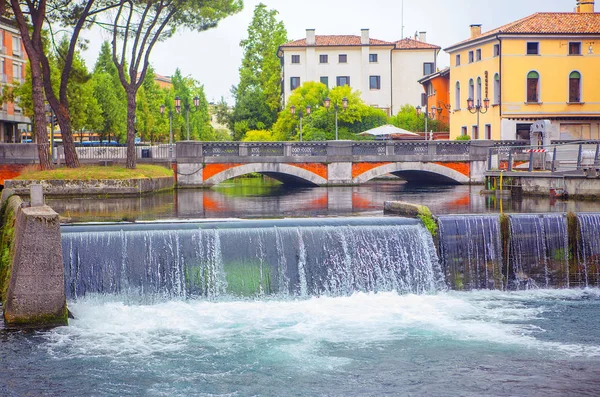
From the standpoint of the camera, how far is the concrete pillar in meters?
15.0

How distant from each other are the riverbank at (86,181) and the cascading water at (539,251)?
2185 centimetres

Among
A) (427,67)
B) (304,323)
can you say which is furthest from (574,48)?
(304,323)

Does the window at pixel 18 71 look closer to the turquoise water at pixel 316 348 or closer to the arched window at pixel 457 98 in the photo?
the arched window at pixel 457 98

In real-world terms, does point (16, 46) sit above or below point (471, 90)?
above

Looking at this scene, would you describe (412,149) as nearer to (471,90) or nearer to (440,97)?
(471,90)

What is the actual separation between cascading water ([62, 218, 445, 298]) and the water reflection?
566 centimetres

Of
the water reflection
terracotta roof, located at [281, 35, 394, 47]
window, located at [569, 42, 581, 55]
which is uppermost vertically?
terracotta roof, located at [281, 35, 394, 47]

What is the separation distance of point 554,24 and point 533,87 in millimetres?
4997

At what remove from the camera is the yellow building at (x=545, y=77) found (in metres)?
58.1

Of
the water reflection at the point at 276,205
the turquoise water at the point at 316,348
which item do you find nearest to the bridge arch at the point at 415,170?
the water reflection at the point at 276,205

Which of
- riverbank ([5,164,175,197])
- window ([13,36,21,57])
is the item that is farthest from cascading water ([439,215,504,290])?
window ([13,36,21,57])

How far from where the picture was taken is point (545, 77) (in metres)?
58.7

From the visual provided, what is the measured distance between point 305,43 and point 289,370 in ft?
246

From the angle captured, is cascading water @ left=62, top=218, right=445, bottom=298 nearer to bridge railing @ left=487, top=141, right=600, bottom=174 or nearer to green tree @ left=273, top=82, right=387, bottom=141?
bridge railing @ left=487, top=141, right=600, bottom=174
